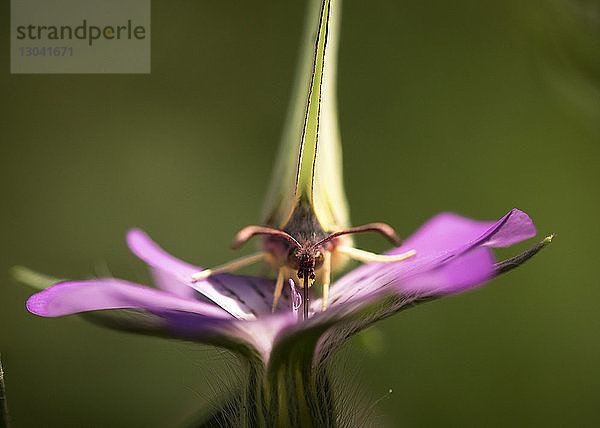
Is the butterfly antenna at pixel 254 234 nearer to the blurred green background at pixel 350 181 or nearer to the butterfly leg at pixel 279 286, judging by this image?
the butterfly leg at pixel 279 286

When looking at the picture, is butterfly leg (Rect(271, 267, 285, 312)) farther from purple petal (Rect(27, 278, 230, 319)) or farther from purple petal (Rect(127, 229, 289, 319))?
purple petal (Rect(27, 278, 230, 319))

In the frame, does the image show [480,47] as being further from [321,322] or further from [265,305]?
[321,322]

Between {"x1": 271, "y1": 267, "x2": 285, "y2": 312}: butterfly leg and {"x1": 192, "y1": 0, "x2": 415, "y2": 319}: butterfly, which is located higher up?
{"x1": 192, "y1": 0, "x2": 415, "y2": 319}: butterfly

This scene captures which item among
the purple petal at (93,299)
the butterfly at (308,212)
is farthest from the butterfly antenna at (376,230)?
the purple petal at (93,299)

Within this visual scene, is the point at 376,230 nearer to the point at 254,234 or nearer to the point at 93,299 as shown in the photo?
the point at 254,234

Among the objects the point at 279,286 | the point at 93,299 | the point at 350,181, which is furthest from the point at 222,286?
the point at 350,181

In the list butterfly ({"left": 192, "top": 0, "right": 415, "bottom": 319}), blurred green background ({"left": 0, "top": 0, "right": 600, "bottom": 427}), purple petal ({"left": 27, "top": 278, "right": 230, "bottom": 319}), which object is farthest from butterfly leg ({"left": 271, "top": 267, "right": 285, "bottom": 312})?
blurred green background ({"left": 0, "top": 0, "right": 600, "bottom": 427})

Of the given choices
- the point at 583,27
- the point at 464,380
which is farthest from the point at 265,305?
the point at 464,380
